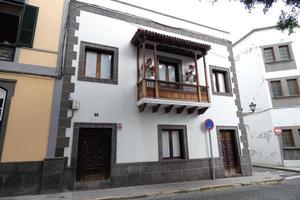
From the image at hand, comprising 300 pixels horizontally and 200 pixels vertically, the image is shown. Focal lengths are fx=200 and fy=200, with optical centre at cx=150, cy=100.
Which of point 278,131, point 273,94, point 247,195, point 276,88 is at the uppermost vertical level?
point 276,88

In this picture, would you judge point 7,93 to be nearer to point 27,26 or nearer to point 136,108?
point 27,26

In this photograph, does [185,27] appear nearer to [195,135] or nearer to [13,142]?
[195,135]

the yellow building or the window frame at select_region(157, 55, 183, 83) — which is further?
the window frame at select_region(157, 55, 183, 83)

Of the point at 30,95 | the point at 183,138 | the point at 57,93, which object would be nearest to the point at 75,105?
the point at 57,93

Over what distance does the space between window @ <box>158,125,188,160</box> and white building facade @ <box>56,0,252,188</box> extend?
1.7 inches

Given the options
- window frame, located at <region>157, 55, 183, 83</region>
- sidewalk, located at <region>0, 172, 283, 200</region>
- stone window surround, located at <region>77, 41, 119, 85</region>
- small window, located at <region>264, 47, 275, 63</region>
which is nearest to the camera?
sidewalk, located at <region>0, 172, 283, 200</region>

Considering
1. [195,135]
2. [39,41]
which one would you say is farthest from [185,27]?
[39,41]

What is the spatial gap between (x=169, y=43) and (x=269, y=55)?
10553 millimetres

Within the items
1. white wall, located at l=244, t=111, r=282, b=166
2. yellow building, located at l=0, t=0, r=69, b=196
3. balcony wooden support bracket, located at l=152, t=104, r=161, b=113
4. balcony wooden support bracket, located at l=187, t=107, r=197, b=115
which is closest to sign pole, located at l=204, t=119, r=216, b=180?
balcony wooden support bracket, located at l=187, t=107, r=197, b=115

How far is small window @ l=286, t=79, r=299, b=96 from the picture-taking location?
14307 millimetres

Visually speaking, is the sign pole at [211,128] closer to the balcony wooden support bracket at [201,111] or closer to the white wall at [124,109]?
the white wall at [124,109]

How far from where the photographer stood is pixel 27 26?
7.32 metres

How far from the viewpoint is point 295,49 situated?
14.7 metres

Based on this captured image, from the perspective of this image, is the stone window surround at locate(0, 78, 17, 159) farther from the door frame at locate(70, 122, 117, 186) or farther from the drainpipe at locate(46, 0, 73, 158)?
the door frame at locate(70, 122, 117, 186)
